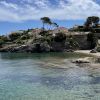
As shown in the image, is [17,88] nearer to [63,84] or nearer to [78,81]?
[63,84]

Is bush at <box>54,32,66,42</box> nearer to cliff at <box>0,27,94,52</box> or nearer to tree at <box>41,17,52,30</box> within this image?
cliff at <box>0,27,94,52</box>

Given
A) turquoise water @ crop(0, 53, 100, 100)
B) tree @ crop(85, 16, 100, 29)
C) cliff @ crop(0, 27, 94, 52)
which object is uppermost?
tree @ crop(85, 16, 100, 29)

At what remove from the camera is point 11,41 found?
527ft

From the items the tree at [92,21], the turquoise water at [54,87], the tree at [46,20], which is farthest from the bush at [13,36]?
the turquoise water at [54,87]

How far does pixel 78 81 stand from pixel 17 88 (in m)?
11.3

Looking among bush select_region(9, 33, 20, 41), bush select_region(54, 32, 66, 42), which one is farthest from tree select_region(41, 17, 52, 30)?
bush select_region(54, 32, 66, 42)

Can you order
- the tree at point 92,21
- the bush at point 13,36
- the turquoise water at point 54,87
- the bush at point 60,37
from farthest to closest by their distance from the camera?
the bush at point 13,36 < the tree at point 92,21 < the bush at point 60,37 < the turquoise water at point 54,87

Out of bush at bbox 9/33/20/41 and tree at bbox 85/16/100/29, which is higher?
tree at bbox 85/16/100/29

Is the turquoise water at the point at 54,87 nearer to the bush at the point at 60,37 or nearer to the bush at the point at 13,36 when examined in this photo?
the bush at the point at 60,37

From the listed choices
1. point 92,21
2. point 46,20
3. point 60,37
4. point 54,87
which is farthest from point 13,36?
point 54,87

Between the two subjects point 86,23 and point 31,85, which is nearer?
point 31,85

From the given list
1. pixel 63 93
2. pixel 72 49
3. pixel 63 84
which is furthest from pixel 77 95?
pixel 72 49

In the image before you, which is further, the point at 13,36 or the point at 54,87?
the point at 13,36

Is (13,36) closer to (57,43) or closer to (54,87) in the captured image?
(57,43)
